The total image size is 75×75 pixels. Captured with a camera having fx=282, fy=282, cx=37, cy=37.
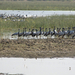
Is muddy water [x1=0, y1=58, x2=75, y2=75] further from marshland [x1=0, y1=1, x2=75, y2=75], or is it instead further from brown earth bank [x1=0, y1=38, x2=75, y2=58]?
brown earth bank [x1=0, y1=38, x2=75, y2=58]

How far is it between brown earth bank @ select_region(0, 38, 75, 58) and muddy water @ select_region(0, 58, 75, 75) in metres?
0.85

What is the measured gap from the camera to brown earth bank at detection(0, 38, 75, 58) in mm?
12555

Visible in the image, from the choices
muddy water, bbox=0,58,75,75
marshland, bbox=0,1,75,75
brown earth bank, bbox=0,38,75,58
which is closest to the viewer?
muddy water, bbox=0,58,75,75

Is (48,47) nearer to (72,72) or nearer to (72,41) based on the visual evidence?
(72,41)

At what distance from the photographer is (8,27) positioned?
74.7ft

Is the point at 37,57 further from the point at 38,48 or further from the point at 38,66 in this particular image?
the point at 38,48

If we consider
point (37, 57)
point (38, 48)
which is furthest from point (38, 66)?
point (38, 48)

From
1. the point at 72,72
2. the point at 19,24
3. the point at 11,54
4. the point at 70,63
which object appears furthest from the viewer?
the point at 19,24

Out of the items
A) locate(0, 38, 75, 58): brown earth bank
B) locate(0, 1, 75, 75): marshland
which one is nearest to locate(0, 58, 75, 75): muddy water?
locate(0, 1, 75, 75): marshland

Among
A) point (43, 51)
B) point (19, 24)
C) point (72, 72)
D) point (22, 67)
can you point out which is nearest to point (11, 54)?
point (43, 51)

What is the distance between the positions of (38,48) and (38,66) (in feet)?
12.5

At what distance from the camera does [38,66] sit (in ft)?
33.6

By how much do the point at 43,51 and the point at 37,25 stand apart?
1079 centimetres

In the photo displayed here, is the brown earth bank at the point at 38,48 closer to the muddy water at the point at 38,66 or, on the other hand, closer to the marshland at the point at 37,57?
the marshland at the point at 37,57
